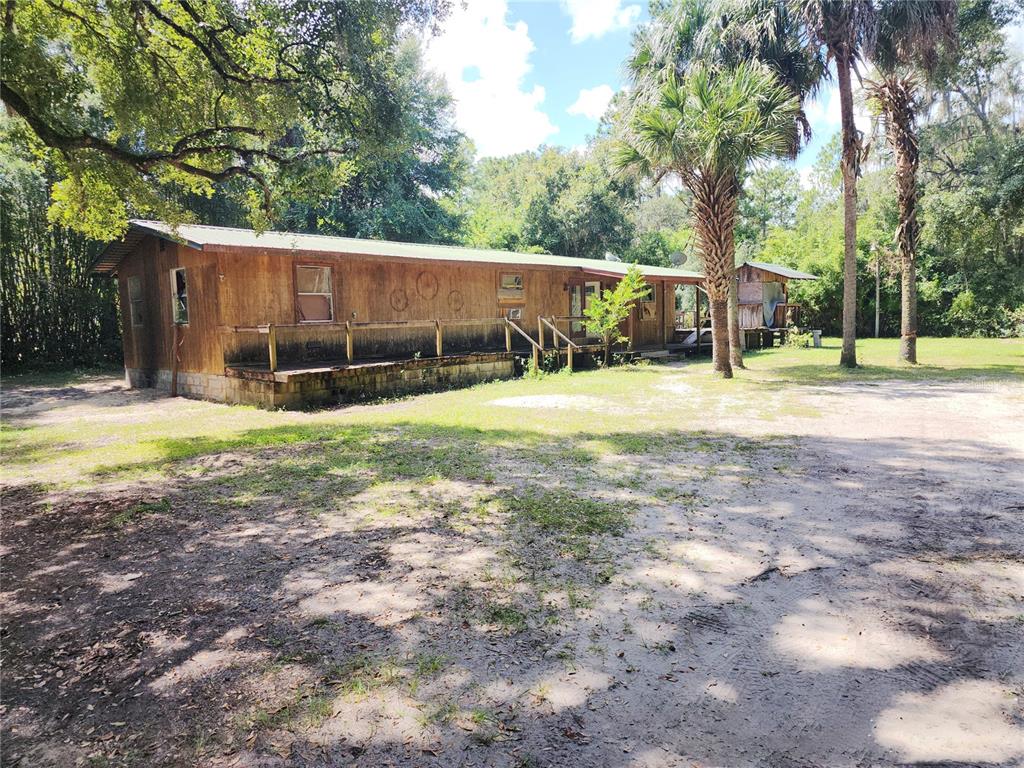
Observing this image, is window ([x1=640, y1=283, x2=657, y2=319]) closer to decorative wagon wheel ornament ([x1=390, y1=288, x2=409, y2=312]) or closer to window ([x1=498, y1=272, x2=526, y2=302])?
window ([x1=498, y1=272, x2=526, y2=302])

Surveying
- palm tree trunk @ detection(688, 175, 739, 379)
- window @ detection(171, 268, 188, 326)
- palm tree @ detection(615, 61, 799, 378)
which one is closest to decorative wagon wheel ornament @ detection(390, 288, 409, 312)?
window @ detection(171, 268, 188, 326)

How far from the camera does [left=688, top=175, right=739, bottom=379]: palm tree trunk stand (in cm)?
1266

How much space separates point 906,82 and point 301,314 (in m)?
14.5

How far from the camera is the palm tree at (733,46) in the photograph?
42.5ft

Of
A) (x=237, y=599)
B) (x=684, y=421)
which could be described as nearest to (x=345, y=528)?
(x=237, y=599)

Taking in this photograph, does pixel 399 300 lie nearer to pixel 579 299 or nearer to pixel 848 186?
pixel 579 299

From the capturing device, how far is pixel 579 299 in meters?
18.9

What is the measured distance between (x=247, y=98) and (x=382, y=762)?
9.08 meters

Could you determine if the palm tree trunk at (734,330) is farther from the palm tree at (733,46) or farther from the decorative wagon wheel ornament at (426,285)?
the decorative wagon wheel ornament at (426,285)

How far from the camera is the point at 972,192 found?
1534 centimetres

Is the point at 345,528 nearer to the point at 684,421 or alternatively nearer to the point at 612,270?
the point at 684,421

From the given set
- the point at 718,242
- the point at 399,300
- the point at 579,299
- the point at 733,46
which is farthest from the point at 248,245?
the point at 733,46

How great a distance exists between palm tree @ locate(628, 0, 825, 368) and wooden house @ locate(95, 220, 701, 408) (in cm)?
563

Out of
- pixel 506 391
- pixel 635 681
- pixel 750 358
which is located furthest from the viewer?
pixel 750 358
